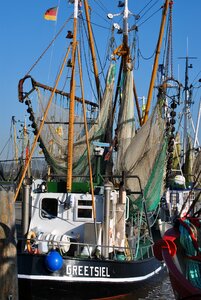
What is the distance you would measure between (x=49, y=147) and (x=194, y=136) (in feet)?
67.9

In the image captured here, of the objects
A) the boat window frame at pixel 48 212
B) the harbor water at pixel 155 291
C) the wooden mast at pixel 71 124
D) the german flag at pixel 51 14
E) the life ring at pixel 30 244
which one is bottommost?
the harbor water at pixel 155 291

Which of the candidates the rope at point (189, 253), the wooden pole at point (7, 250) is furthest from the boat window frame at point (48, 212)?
the rope at point (189, 253)

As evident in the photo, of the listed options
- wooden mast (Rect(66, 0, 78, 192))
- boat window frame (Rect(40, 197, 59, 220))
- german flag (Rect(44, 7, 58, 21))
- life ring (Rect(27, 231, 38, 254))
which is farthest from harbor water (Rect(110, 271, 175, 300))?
german flag (Rect(44, 7, 58, 21))

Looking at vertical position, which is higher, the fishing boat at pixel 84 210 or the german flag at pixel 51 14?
the german flag at pixel 51 14

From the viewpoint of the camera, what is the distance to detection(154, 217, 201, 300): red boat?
966cm

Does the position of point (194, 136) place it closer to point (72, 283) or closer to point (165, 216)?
point (165, 216)

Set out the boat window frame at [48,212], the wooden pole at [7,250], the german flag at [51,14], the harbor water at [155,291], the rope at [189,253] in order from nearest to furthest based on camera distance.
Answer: the rope at [189,253], the wooden pole at [7,250], the boat window frame at [48,212], the harbor water at [155,291], the german flag at [51,14]

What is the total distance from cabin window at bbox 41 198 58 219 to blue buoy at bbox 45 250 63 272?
2.24m

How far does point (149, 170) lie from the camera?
65.8 feet

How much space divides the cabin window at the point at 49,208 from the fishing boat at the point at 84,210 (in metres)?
0.03

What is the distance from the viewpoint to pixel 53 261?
13.6m

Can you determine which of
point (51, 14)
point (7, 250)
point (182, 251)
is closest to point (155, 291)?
point (182, 251)

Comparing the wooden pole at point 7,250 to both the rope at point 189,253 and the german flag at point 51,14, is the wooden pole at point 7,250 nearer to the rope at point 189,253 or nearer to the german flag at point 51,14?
the rope at point 189,253

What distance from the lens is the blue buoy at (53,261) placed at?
13.6 meters
